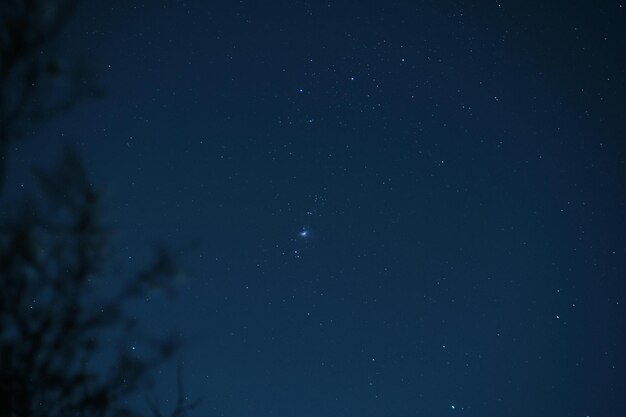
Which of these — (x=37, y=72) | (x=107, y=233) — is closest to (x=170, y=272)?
(x=107, y=233)

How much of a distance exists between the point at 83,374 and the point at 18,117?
168 cm

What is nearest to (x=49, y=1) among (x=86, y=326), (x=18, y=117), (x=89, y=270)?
(x=18, y=117)

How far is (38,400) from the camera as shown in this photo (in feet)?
9.07

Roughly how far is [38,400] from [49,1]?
8.12 feet

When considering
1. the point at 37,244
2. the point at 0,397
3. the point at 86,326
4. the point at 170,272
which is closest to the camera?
the point at 0,397

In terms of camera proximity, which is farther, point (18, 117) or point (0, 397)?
point (18, 117)

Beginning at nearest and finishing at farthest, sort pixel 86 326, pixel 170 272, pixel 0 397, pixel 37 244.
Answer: pixel 0 397
pixel 37 244
pixel 86 326
pixel 170 272

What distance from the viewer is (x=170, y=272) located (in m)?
3.39

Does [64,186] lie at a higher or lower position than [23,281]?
higher

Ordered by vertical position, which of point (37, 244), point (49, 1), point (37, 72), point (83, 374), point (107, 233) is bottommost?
point (83, 374)

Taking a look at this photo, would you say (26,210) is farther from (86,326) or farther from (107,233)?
(86,326)

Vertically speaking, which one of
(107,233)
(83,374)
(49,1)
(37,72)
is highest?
(49,1)

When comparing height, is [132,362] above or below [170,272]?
below

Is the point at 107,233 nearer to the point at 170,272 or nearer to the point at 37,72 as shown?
the point at 170,272
